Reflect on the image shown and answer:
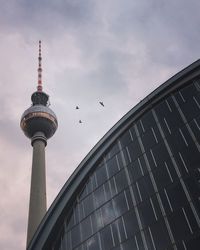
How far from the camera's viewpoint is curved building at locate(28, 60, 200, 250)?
103 feet

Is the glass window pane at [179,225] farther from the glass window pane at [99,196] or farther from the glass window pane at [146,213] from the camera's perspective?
the glass window pane at [99,196]

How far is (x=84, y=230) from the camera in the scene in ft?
A: 137

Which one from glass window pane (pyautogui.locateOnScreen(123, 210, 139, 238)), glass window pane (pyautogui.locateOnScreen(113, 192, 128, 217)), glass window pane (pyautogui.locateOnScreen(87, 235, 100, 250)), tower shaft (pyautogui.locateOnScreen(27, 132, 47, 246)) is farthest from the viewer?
tower shaft (pyautogui.locateOnScreen(27, 132, 47, 246))

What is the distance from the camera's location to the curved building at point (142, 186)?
31.5m

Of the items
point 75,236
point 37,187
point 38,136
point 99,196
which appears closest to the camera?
point 99,196

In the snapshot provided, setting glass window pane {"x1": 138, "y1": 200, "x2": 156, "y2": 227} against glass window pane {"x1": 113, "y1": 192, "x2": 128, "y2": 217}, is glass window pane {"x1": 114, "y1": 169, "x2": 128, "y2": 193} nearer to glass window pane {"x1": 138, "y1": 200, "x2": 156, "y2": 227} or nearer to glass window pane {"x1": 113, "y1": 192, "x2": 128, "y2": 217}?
glass window pane {"x1": 113, "y1": 192, "x2": 128, "y2": 217}

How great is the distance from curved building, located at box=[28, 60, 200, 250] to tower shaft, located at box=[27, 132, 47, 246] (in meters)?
28.1

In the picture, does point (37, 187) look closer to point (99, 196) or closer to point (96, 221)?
point (99, 196)

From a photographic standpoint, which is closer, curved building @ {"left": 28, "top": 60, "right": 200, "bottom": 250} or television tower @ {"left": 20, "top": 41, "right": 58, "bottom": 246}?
curved building @ {"left": 28, "top": 60, "right": 200, "bottom": 250}

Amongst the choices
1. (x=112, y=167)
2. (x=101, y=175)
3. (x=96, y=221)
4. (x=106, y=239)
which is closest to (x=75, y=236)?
(x=96, y=221)

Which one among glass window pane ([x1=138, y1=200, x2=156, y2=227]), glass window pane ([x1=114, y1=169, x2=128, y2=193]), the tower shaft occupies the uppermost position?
the tower shaft

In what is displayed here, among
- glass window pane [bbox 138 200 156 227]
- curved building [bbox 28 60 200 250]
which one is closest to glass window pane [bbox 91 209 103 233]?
curved building [bbox 28 60 200 250]

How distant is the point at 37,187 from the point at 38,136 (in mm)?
18068

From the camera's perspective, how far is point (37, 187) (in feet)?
272
